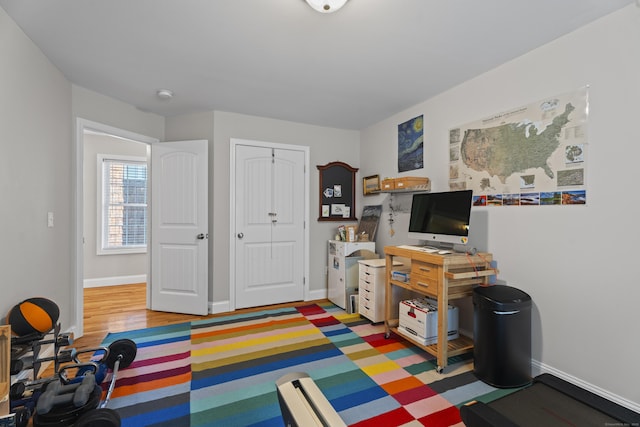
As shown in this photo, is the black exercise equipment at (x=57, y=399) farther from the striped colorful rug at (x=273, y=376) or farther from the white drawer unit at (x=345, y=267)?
the white drawer unit at (x=345, y=267)

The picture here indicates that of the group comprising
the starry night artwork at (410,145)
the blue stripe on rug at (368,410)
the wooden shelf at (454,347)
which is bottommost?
the blue stripe on rug at (368,410)

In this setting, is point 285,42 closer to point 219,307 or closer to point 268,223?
point 268,223

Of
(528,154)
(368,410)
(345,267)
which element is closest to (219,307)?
(345,267)

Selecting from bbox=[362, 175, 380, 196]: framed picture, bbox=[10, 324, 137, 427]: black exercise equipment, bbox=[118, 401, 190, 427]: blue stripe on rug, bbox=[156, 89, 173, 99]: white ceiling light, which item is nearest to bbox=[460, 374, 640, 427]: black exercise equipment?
bbox=[118, 401, 190, 427]: blue stripe on rug

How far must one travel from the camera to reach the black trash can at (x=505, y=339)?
2049 mm

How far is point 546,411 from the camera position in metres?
1.47

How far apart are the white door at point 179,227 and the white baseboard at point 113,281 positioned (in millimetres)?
1832

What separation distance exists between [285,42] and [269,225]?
2.31m

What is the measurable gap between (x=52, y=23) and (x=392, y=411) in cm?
341

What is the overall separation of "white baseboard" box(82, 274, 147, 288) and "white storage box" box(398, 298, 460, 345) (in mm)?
4672

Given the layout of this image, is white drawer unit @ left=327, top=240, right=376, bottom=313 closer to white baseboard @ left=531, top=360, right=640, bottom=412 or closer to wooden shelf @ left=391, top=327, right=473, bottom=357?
wooden shelf @ left=391, top=327, right=473, bottom=357

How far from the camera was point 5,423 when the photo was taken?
4.39ft

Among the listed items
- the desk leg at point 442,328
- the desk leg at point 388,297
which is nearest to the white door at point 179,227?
the desk leg at point 388,297

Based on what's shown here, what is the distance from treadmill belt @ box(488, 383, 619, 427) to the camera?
1.39 m
